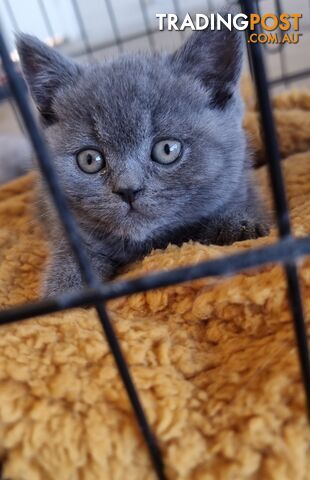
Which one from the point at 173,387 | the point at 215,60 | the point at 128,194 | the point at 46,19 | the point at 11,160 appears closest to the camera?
the point at 173,387

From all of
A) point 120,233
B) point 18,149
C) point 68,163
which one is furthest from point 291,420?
point 18,149

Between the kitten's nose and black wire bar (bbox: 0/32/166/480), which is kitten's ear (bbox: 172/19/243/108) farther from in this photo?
black wire bar (bbox: 0/32/166/480)

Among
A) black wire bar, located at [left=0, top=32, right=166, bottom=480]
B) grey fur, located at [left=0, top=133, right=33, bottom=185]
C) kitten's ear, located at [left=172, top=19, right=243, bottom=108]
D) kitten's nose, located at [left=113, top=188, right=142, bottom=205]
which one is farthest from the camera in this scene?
grey fur, located at [left=0, top=133, right=33, bottom=185]

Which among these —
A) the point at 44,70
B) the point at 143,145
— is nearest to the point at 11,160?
the point at 44,70

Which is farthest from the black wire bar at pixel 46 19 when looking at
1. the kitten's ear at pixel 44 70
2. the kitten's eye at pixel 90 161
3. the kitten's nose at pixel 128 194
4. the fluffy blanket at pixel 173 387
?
the fluffy blanket at pixel 173 387

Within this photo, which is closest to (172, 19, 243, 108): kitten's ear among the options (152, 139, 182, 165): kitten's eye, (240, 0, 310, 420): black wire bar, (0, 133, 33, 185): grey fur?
(152, 139, 182, 165): kitten's eye

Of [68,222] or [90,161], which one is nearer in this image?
[68,222]

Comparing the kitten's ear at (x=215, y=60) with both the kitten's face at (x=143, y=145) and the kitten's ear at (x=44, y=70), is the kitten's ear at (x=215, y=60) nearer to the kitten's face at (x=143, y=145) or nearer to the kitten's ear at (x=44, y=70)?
the kitten's face at (x=143, y=145)

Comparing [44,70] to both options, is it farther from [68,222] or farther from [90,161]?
[68,222]
